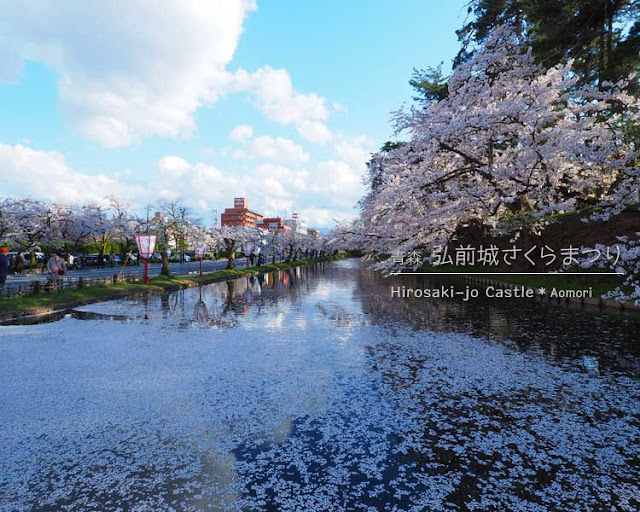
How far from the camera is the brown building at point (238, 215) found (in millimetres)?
142000

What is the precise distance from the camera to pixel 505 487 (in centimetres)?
320

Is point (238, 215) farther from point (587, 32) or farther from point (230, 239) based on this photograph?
point (587, 32)

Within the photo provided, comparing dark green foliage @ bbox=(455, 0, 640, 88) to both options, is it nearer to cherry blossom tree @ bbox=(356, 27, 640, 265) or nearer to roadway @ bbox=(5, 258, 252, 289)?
cherry blossom tree @ bbox=(356, 27, 640, 265)

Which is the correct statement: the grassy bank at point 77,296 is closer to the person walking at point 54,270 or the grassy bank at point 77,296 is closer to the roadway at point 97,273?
the person walking at point 54,270

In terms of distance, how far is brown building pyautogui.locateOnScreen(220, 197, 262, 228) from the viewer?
466 ft

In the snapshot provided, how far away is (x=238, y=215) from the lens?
472 feet

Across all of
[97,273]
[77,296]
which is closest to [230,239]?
[97,273]

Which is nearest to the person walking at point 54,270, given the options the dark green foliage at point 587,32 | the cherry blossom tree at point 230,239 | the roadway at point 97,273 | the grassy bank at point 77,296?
the grassy bank at point 77,296

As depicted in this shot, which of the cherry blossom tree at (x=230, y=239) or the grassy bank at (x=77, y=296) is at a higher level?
the cherry blossom tree at (x=230, y=239)

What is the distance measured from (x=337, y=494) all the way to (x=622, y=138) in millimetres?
15482

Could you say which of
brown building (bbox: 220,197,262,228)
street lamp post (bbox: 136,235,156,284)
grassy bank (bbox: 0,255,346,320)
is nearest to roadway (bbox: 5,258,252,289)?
street lamp post (bbox: 136,235,156,284)

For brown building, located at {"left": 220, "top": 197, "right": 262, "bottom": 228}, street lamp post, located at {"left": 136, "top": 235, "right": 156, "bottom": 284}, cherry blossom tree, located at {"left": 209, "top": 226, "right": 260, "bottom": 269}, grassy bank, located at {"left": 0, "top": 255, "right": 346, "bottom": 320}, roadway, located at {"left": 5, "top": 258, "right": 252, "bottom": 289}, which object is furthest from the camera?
brown building, located at {"left": 220, "top": 197, "right": 262, "bottom": 228}

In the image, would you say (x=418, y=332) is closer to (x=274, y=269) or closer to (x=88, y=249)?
(x=274, y=269)

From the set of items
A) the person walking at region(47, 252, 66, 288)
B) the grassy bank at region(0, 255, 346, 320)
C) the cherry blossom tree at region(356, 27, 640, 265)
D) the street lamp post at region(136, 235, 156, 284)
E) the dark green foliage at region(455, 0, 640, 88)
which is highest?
the dark green foliage at region(455, 0, 640, 88)
